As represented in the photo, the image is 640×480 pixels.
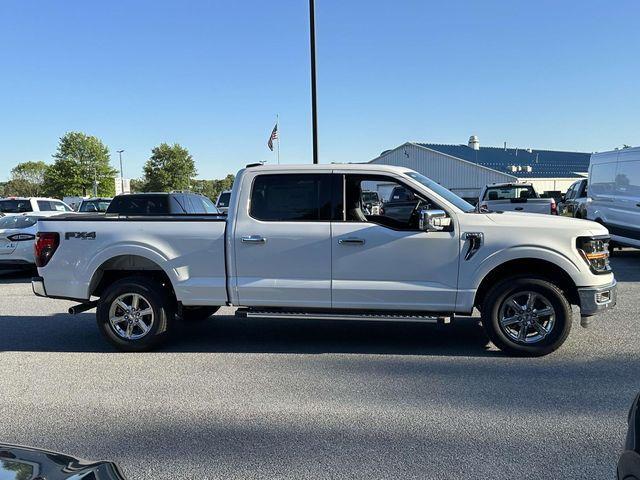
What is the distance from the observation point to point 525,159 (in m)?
46.8

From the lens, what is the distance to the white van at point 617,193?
11386 mm

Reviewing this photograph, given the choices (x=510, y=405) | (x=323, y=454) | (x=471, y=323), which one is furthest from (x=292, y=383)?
(x=471, y=323)

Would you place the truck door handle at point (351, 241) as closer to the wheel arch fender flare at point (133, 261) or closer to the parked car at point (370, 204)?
the parked car at point (370, 204)

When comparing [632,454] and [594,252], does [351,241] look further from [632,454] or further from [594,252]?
[632,454]

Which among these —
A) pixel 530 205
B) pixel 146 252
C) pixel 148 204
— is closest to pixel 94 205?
pixel 148 204

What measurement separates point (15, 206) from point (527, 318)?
15966 millimetres

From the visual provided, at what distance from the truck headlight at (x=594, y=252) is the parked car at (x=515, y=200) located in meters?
8.94

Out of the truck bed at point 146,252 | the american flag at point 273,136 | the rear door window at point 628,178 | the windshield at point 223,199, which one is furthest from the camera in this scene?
the american flag at point 273,136

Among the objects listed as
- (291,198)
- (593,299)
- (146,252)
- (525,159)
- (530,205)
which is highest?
(525,159)

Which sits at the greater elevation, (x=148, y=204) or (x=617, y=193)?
(x=617, y=193)

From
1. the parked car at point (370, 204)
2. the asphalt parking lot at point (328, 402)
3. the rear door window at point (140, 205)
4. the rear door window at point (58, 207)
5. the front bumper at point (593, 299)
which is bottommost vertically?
the asphalt parking lot at point (328, 402)

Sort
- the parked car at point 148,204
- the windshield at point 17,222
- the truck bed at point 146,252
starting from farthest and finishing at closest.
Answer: the windshield at point 17,222
the parked car at point 148,204
the truck bed at point 146,252

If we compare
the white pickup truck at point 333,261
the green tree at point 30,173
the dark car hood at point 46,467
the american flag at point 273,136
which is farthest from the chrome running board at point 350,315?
the green tree at point 30,173

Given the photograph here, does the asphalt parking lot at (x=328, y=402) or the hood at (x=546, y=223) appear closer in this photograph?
the asphalt parking lot at (x=328, y=402)
